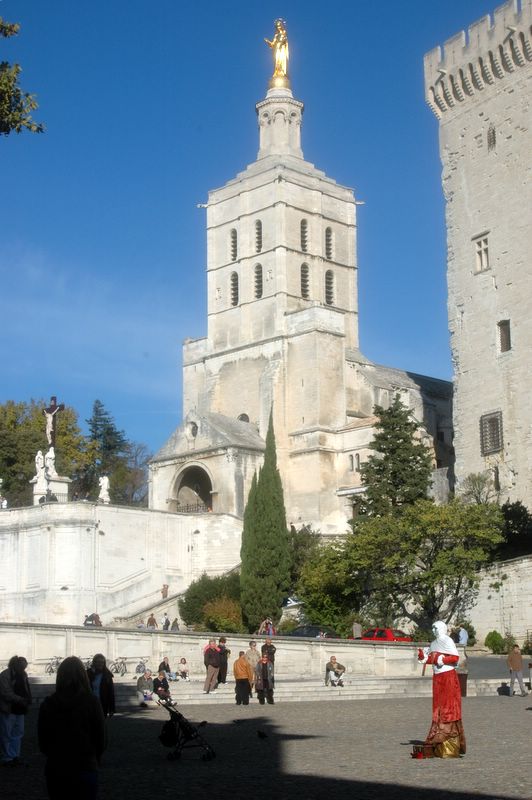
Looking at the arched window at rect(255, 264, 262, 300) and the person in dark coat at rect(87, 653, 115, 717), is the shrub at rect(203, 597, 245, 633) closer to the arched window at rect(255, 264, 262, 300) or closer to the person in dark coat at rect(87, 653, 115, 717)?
the person in dark coat at rect(87, 653, 115, 717)

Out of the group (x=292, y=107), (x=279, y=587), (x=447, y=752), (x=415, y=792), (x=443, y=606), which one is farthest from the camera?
(x=292, y=107)

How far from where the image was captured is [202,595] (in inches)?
1849

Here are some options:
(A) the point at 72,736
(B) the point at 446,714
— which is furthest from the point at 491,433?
(A) the point at 72,736

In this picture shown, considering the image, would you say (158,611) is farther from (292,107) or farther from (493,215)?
(292,107)

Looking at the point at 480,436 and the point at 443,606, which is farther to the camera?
the point at 480,436

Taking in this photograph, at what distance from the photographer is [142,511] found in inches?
A: 1997

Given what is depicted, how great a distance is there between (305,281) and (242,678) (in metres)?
49.2

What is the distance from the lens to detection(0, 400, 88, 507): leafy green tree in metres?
63.9

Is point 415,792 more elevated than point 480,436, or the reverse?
point 480,436

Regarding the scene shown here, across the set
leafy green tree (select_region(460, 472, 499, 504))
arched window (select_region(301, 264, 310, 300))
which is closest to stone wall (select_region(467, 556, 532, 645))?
leafy green tree (select_region(460, 472, 499, 504))

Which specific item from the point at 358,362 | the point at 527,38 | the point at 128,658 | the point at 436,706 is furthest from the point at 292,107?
the point at 436,706

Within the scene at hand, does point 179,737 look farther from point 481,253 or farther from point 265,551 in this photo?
point 481,253

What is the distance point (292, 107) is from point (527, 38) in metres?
29.4

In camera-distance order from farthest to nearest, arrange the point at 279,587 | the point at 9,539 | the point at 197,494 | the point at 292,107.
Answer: the point at 292,107 < the point at 197,494 < the point at 9,539 < the point at 279,587
